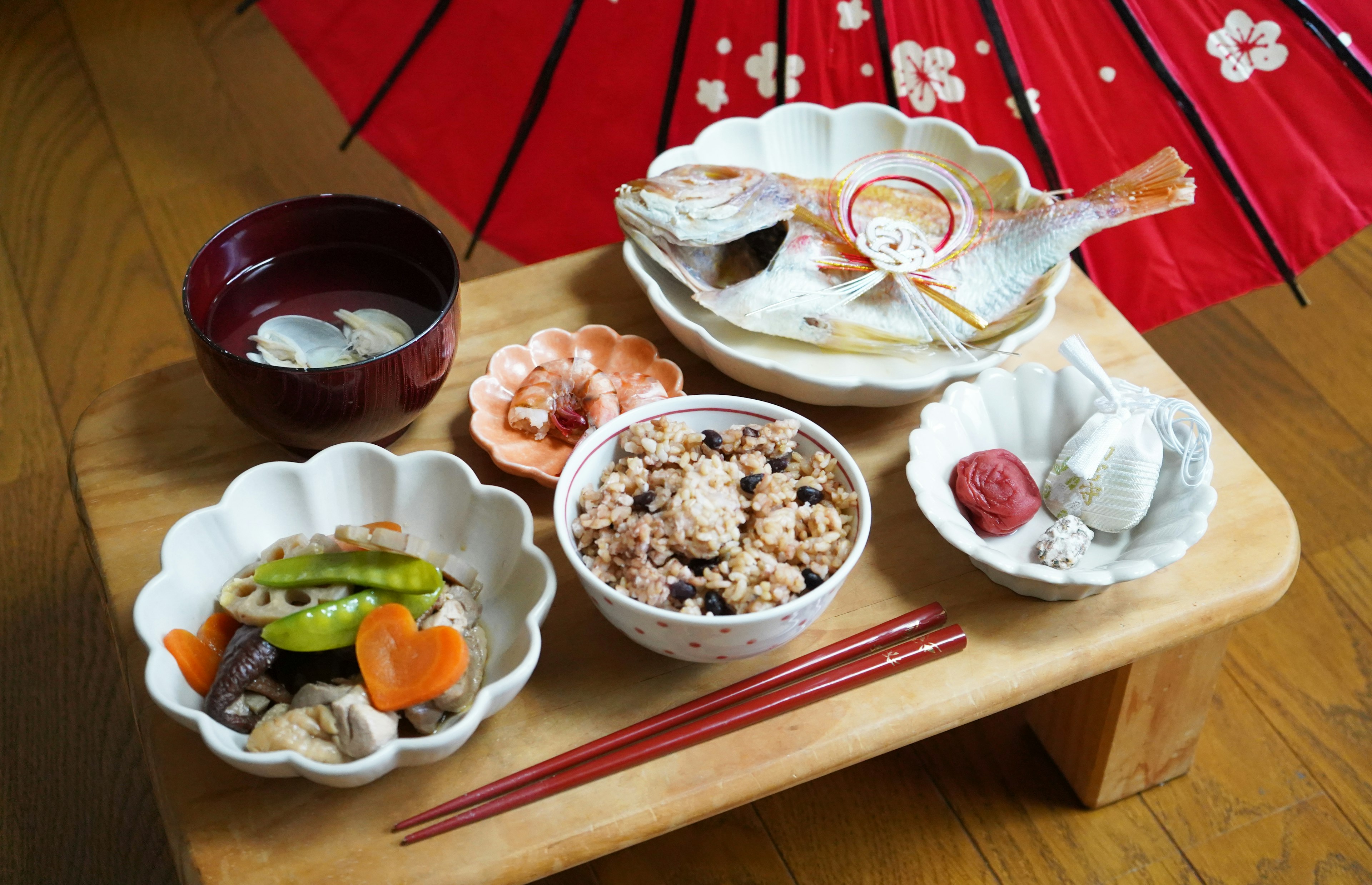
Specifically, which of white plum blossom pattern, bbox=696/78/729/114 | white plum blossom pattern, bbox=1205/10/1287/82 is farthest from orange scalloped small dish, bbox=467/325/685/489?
white plum blossom pattern, bbox=1205/10/1287/82

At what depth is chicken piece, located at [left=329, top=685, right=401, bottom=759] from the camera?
0.78 meters

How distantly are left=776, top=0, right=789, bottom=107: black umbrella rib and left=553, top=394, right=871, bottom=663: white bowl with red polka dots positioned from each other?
514mm

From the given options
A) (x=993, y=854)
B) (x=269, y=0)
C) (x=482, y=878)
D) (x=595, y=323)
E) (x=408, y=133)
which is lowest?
(x=993, y=854)

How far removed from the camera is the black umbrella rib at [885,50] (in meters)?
1.26

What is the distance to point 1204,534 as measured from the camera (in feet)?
3.32

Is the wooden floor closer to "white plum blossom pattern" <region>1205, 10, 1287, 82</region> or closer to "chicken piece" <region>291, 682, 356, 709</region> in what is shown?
"chicken piece" <region>291, 682, 356, 709</region>

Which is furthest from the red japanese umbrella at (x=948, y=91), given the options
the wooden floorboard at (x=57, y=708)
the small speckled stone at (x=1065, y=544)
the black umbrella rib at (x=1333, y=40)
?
the wooden floorboard at (x=57, y=708)

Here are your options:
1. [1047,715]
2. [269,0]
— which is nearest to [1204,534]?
[1047,715]

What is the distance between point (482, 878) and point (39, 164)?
211 cm

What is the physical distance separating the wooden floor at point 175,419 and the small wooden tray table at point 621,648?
8.2 inches

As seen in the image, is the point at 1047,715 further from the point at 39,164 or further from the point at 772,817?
the point at 39,164

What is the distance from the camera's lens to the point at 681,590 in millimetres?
849

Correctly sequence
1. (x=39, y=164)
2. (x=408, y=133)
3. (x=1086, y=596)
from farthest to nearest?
(x=39, y=164)
(x=408, y=133)
(x=1086, y=596)

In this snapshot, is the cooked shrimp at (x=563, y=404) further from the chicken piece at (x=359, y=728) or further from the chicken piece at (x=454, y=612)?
the chicken piece at (x=359, y=728)
